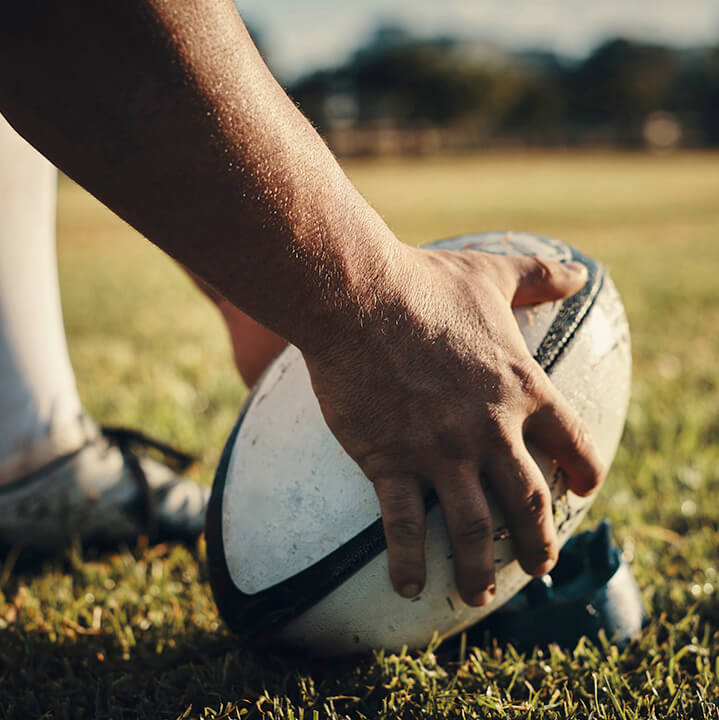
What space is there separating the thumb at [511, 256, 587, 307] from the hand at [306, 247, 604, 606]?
0.07 metres

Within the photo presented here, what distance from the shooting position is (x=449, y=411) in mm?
1133

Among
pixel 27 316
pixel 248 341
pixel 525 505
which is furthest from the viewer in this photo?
pixel 27 316

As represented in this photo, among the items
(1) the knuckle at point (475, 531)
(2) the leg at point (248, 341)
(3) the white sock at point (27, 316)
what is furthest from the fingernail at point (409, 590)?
(3) the white sock at point (27, 316)

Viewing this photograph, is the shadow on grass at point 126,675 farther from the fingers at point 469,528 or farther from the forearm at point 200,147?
the forearm at point 200,147

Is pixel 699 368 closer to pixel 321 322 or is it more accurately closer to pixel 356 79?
pixel 321 322

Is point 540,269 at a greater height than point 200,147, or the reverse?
point 200,147

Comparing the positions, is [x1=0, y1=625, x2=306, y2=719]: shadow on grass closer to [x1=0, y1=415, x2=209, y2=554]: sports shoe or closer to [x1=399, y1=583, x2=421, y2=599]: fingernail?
[x1=399, y1=583, x2=421, y2=599]: fingernail

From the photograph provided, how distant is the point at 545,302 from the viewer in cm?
147

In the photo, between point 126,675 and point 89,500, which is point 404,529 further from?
point 89,500

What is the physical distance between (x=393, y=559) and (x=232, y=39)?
782 millimetres

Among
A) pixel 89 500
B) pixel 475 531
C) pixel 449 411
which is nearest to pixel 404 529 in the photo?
pixel 475 531

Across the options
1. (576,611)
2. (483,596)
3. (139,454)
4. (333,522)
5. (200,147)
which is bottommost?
(576,611)

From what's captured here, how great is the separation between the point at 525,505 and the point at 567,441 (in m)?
0.13

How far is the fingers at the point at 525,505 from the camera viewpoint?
120 cm
